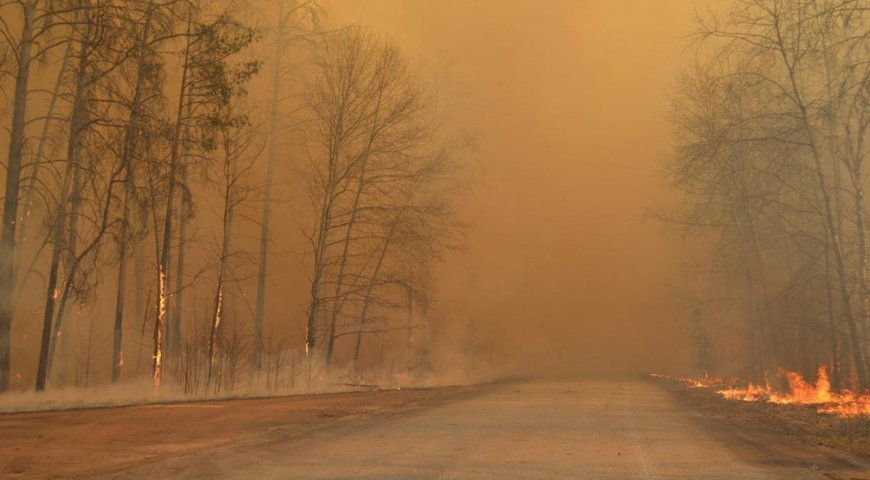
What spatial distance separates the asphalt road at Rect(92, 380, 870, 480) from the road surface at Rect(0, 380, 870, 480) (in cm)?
2

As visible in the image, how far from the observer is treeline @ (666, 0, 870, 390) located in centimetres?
1781

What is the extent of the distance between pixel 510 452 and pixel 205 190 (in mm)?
19371

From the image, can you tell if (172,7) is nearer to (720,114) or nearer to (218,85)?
(218,85)

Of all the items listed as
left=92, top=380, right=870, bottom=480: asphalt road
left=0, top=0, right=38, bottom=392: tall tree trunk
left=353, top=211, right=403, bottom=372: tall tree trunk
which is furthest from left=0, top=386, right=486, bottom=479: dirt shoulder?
left=353, top=211, right=403, bottom=372: tall tree trunk

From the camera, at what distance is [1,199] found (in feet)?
57.6

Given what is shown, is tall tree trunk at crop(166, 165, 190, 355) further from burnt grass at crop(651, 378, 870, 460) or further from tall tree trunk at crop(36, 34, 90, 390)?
burnt grass at crop(651, 378, 870, 460)

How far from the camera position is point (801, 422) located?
14.4 metres

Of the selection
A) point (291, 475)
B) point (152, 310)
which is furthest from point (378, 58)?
point (291, 475)

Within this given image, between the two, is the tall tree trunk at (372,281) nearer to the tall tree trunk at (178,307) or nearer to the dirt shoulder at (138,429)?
the tall tree trunk at (178,307)

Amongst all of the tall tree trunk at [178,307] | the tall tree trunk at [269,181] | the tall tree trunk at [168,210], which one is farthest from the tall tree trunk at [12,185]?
the tall tree trunk at [269,181]

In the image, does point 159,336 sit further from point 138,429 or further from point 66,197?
point 138,429

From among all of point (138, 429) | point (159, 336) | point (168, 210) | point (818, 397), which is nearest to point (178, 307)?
point (159, 336)

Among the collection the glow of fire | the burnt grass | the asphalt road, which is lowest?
the burnt grass

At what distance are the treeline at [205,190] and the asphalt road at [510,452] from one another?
27.5ft
